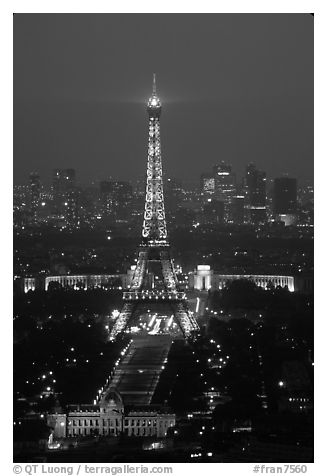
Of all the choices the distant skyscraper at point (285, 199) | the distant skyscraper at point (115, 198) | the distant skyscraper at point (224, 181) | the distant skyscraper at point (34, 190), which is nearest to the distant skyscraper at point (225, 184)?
the distant skyscraper at point (224, 181)

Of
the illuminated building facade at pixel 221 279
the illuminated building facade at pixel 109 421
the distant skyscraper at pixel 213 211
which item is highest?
the distant skyscraper at pixel 213 211

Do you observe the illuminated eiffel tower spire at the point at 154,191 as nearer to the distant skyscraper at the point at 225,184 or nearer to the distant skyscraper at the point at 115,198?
the distant skyscraper at the point at 115,198

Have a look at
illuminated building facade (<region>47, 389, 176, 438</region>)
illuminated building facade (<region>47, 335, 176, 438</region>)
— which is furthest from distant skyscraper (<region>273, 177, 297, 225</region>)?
illuminated building facade (<region>47, 389, 176, 438</region>)

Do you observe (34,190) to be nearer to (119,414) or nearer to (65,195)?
(65,195)

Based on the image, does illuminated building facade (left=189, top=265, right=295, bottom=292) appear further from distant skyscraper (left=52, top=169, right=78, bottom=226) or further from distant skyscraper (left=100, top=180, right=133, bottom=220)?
distant skyscraper (left=52, top=169, right=78, bottom=226)

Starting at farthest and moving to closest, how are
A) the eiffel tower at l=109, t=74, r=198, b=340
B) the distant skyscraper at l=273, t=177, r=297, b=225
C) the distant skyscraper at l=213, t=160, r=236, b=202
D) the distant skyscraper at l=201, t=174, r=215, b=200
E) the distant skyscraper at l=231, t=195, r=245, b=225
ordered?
1. the distant skyscraper at l=231, t=195, r=245, b=225
2. the eiffel tower at l=109, t=74, r=198, b=340
3. the distant skyscraper at l=201, t=174, r=215, b=200
4. the distant skyscraper at l=273, t=177, r=297, b=225
5. the distant skyscraper at l=213, t=160, r=236, b=202

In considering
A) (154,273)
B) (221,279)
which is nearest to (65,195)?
(154,273)

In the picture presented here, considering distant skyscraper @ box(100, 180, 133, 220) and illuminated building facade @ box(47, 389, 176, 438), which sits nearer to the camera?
illuminated building facade @ box(47, 389, 176, 438)
